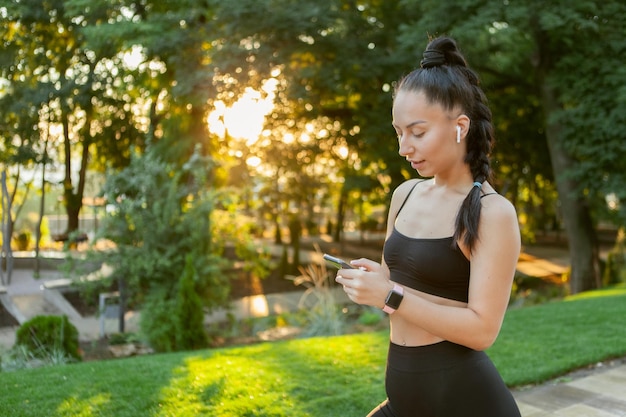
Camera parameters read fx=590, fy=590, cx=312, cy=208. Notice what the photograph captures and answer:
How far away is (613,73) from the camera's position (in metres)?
11.6

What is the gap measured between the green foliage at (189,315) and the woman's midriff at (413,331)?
7.53 m

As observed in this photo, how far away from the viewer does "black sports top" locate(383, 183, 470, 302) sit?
5.17ft

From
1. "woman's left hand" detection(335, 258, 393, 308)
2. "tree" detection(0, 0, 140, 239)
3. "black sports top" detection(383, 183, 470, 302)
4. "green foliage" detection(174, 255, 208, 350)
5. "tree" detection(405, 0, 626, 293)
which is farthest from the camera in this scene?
"tree" detection(0, 0, 140, 239)

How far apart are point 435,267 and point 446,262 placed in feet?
0.11

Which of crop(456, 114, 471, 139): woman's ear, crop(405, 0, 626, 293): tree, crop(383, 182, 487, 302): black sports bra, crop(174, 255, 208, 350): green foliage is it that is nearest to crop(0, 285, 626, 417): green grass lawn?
crop(174, 255, 208, 350): green foliage

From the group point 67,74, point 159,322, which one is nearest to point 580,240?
point 159,322

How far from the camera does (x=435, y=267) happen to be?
159 cm

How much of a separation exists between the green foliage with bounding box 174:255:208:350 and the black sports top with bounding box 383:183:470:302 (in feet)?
25.1

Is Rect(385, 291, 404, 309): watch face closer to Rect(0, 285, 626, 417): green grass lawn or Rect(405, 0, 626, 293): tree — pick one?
Rect(0, 285, 626, 417): green grass lawn

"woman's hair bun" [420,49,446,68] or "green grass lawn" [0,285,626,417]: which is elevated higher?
"woman's hair bun" [420,49,446,68]

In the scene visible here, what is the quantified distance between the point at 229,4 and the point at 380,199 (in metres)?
7.94

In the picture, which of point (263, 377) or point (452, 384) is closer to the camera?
point (452, 384)

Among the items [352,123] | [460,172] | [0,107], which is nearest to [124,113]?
[0,107]

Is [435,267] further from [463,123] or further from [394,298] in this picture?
[463,123]
